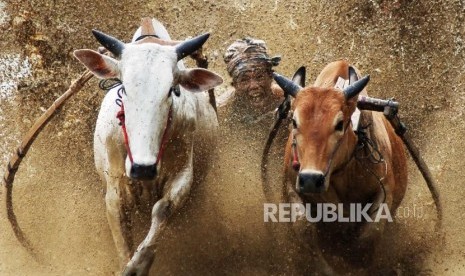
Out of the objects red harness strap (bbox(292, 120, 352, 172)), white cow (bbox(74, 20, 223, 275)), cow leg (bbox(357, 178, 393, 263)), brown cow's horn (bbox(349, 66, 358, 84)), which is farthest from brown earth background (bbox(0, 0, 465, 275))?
brown cow's horn (bbox(349, 66, 358, 84))

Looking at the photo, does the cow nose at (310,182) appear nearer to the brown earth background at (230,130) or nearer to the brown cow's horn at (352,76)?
the brown cow's horn at (352,76)

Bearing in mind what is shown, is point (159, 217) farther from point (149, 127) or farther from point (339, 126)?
point (339, 126)

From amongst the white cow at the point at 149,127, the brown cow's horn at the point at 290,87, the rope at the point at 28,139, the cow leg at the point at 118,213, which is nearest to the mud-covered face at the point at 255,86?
the white cow at the point at 149,127

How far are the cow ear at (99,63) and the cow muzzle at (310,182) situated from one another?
4.20 feet

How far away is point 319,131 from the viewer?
6.18 meters

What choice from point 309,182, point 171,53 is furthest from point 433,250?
point 171,53

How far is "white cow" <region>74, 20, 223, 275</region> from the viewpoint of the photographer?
6.09m

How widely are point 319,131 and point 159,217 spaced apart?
112cm

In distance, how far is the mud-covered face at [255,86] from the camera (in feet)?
26.9

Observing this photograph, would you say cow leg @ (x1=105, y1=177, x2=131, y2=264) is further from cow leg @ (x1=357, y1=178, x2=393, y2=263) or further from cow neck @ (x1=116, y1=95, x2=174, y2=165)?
cow leg @ (x1=357, y1=178, x2=393, y2=263)

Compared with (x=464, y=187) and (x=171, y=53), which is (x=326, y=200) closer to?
(x=171, y=53)

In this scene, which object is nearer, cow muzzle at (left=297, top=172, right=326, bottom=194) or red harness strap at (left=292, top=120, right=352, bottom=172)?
cow muzzle at (left=297, top=172, right=326, bottom=194)

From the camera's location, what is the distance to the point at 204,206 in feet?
24.6

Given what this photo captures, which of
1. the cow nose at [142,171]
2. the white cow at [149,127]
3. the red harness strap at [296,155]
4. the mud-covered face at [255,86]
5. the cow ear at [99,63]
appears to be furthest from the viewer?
the mud-covered face at [255,86]
